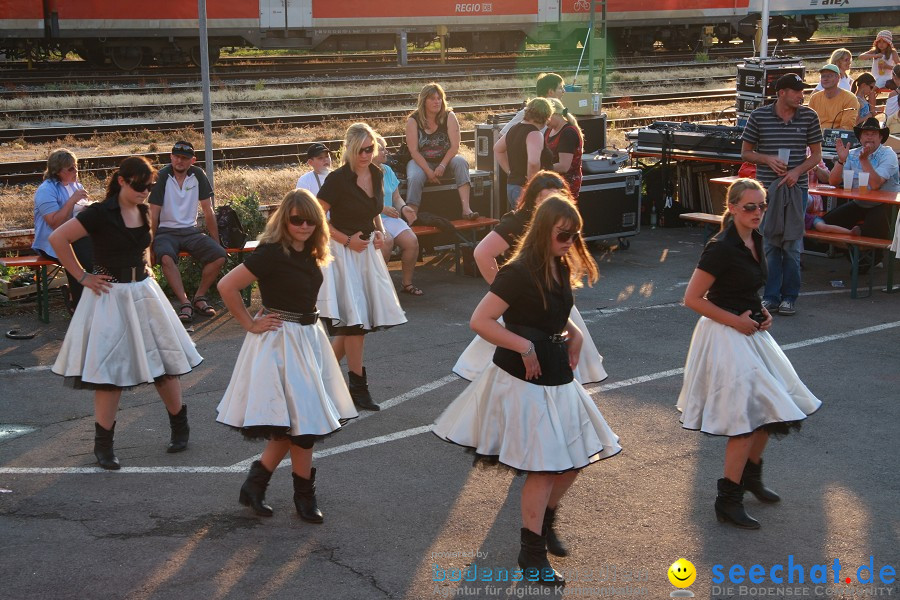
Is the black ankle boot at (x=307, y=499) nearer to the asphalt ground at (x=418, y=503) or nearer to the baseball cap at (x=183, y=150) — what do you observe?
the asphalt ground at (x=418, y=503)

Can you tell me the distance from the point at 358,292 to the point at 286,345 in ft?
6.63

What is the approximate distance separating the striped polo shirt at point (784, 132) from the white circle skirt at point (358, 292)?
4.22 m

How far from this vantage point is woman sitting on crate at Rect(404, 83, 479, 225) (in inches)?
439

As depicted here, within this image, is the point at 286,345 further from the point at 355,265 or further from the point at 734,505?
the point at 734,505

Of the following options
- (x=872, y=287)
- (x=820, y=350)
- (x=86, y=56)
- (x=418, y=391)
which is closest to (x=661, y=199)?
(x=872, y=287)

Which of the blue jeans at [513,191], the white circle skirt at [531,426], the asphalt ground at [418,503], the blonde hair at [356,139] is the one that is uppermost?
the blonde hair at [356,139]

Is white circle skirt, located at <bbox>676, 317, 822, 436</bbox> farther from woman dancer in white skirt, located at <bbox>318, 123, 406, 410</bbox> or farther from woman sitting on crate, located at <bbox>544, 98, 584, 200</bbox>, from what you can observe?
woman sitting on crate, located at <bbox>544, 98, 584, 200</bbox>

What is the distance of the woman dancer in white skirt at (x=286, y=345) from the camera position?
5.32m

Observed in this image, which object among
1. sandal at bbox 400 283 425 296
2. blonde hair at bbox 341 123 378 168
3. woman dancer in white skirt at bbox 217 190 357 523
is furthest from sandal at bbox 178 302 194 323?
woman dancer in white skirt at bbox 217 190 357 523

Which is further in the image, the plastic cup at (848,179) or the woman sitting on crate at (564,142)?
the plastic cup at (848,179)

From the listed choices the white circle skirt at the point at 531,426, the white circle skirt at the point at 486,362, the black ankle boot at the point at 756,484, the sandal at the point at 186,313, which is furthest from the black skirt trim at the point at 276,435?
the sandal at the point at 186,313

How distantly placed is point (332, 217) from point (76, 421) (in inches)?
85.8

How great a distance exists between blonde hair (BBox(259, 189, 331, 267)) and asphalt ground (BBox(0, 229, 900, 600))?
4.71ft

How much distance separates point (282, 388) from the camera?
17.5ft
